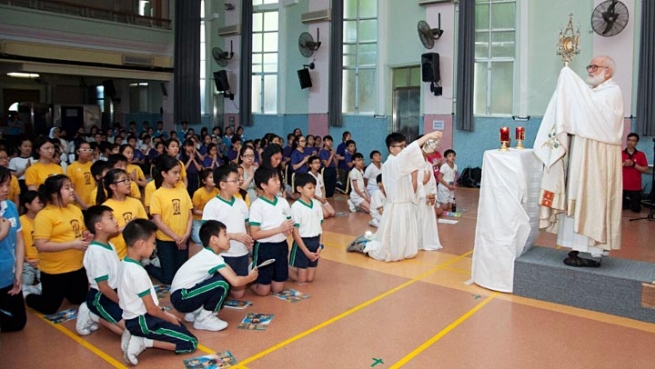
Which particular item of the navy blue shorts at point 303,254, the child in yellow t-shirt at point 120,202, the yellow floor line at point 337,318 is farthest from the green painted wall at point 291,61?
the child in yellow t-shirt at point 120,202

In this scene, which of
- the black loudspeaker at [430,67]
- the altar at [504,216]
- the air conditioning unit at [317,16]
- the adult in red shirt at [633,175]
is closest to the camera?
the altar at [504,216]

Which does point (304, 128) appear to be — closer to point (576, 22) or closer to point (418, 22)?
point (418, 22)

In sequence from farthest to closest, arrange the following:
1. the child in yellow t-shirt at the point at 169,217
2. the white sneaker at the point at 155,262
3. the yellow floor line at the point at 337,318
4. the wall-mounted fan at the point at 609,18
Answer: the wall-mounted fan at the point at 609,18, the white sneaker at the point at 155,262, the child in yellow t-shirt at the point at 169,217, the yellow floor line at the point at 337,318

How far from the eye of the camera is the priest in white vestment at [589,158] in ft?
15.9

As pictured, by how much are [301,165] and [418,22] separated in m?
5.80

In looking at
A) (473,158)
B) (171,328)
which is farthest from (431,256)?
(473,158)

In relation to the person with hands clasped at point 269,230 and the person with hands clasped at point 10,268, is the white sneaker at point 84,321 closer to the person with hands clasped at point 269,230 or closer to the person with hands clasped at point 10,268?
the person with hands clasped at point 10,268

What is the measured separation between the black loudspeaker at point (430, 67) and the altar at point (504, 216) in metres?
8.77

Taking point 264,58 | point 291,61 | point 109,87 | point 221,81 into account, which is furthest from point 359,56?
point 109,87

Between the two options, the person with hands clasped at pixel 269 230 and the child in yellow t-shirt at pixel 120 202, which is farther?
the person with hands clasped at pixel 269 230

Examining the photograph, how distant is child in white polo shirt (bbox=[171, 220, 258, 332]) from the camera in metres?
4.30

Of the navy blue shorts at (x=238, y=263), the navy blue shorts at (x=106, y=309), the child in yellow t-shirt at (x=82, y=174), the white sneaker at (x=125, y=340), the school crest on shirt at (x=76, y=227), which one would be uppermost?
the child in yellow t-shirt at (x=82, y=174)

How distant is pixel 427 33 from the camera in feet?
46.2

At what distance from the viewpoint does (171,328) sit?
392 centimetres
